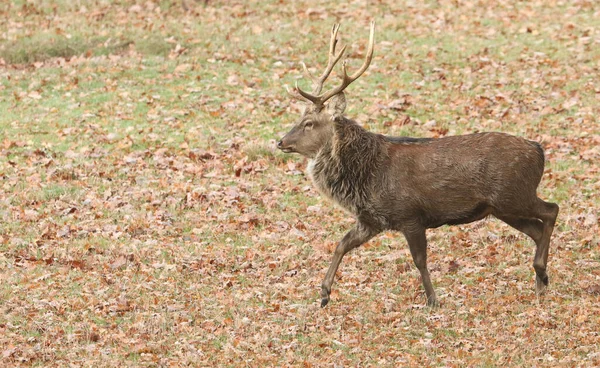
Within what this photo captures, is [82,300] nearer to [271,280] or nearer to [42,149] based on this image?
[271,280]

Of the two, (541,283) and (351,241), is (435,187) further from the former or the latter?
(541,283)

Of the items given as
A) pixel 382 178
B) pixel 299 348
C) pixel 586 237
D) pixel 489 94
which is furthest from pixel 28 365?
pixel 489 94

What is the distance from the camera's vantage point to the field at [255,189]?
842 cm

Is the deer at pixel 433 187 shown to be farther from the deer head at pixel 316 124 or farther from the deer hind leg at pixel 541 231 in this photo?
the deer head at pixel 316 124

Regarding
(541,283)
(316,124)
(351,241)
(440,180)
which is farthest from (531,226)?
(316,124)

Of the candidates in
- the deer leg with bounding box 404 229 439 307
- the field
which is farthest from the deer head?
the deer leg with bounding box 404 229 439 307

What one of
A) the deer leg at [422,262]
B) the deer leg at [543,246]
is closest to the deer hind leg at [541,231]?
the deer leg at [543,246]

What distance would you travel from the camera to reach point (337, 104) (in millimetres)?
9953

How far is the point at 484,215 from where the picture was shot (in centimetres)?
942

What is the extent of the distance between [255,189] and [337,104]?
11.9 feet

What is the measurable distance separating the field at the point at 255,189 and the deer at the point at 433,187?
22.8 inches

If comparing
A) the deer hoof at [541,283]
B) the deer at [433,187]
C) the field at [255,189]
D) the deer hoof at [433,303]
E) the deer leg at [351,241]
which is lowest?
the field at [255,189]

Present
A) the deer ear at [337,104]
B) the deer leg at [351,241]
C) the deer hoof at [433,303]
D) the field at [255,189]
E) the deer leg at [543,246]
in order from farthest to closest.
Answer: the deer ear at [337,104] → the deer leg at [351,241] → the deer leg at [543,246] → the deer hoof at [433,303] → the field at [255,189]

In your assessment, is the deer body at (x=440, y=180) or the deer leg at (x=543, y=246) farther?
the deer leg at (x=543, y=246)
